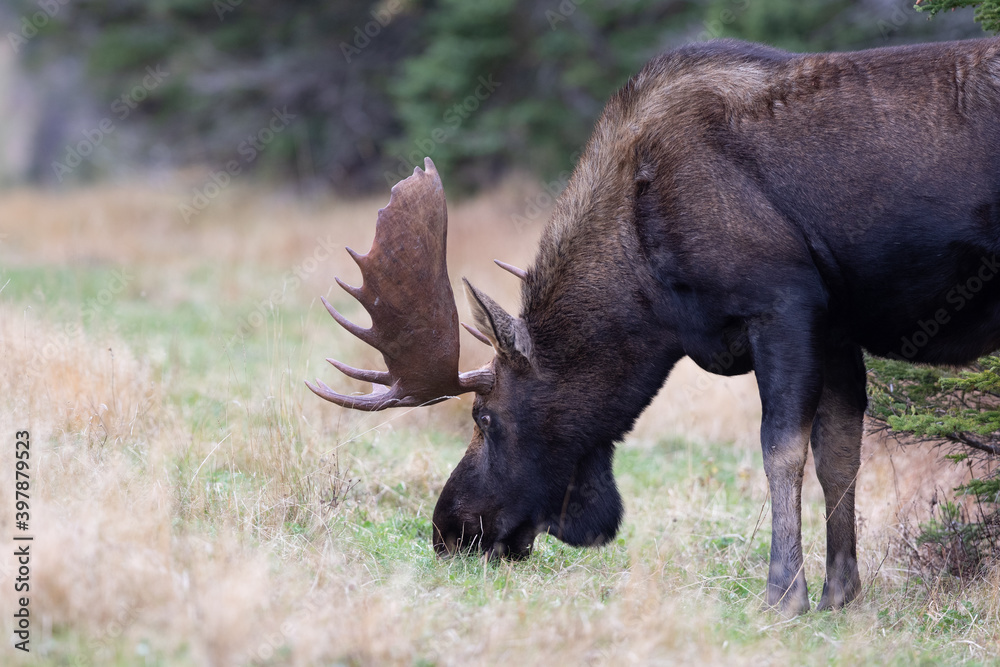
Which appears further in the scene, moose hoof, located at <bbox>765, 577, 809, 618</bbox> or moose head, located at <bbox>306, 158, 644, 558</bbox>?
moose head, located at <bbox>306, 158, 644, 558</bbox>

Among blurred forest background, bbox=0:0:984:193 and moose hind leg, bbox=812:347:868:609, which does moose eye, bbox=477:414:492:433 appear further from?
blurred forest background, bbox=0:0:984:193

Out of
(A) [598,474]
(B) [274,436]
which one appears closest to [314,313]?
(B) [274,436]

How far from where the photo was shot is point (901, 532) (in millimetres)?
5773

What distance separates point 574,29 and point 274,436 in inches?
534

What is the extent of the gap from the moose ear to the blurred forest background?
910 centimetres

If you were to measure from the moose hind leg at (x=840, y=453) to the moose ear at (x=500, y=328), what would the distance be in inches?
62.3

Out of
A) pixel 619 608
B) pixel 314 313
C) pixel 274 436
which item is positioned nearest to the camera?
pixel 619 608

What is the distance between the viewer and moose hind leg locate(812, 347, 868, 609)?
512 centimetres

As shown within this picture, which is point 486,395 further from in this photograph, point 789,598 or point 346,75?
point 346,75

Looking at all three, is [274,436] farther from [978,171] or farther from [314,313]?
[314,313]

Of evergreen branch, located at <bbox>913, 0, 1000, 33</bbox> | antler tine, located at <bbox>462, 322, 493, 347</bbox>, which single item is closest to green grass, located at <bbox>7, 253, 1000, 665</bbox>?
antler tine, located at <bbox>462, 322, 493, 347</bbox>

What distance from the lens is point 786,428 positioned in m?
4.57

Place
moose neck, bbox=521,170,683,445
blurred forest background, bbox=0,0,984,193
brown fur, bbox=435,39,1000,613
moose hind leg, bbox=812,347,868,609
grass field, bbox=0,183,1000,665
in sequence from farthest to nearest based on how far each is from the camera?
blurred forest background, bbox=0,0,984,193, moose hind leg, bbox=812,347,868,609, moose neck, bbox=521,170,683,445, brown fur, bbox=435,39,1000,613, grass field, bbox=0,183,1000,665

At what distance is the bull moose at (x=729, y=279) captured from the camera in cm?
447
